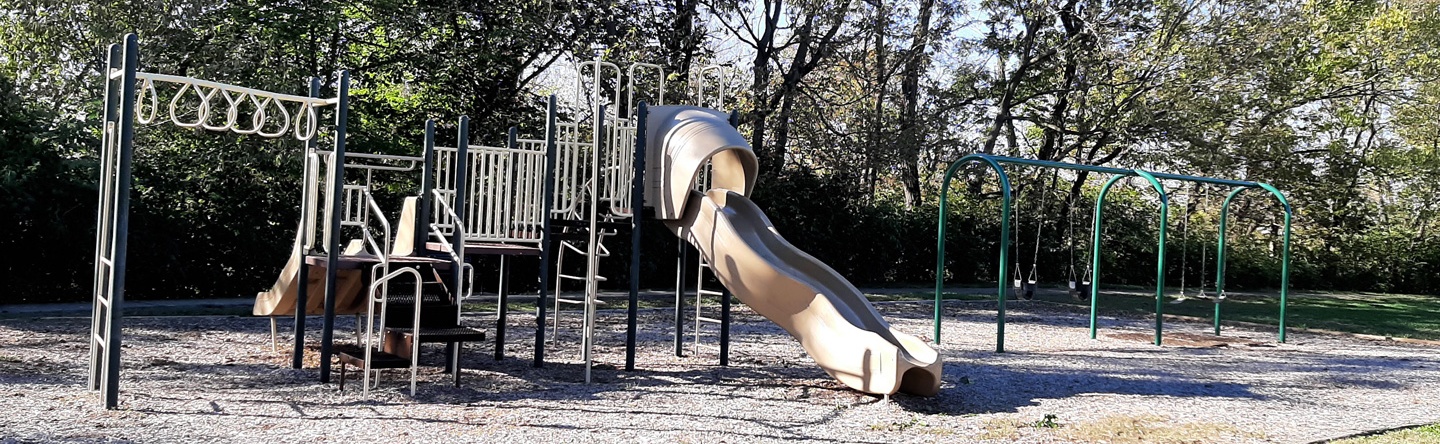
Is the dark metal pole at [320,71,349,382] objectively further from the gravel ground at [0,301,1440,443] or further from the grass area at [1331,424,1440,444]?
the grass area at [1331,424,1440,444]

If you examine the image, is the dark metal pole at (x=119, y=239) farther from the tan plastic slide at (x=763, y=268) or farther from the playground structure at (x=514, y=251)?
the tan plastic slide at (x=763, y=268)

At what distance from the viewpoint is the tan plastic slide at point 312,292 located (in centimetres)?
802

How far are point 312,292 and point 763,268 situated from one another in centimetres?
331

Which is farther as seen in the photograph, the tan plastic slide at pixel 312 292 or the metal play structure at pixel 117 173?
the tan plastic slide at pixel 312 292

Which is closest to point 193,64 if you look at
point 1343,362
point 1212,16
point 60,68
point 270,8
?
point 270,8

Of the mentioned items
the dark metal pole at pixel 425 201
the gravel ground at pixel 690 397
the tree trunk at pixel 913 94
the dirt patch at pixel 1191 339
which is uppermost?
the tree trunk at pixel 913 94

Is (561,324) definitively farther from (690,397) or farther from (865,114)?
(865,114)

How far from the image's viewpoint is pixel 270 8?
1528 centimetres

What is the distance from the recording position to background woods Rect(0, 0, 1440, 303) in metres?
14.2

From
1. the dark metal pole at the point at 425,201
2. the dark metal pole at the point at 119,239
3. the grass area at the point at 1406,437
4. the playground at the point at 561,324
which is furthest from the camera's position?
the dark metal pole at the point at 425,201

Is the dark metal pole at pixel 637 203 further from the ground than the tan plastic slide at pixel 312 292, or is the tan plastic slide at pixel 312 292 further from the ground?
the dark metal pole at pixel 637 203

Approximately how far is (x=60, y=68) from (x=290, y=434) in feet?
41.8

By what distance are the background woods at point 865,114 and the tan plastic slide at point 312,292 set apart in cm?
600

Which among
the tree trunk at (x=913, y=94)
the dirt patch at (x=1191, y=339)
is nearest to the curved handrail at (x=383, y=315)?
the dirt patch at (x=1191, y=339)
